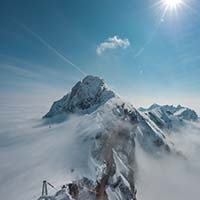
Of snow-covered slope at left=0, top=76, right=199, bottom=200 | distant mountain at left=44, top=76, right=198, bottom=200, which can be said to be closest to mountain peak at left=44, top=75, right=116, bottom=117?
distant mountain at left=44, top=76, right=198, bottom=200

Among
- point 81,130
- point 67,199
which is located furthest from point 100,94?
point 67,199

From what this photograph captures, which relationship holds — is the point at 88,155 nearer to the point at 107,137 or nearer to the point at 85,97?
the point at 107,137

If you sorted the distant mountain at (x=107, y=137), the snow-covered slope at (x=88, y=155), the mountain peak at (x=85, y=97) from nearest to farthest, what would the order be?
the snow-covered slope at (x=88, y=155)
the distant mountain at (x=107, y=137)
the mountain peak at (x=85, y=97)

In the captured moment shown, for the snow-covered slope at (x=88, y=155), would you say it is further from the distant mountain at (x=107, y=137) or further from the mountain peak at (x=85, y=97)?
the mountain peak at (x=85, y=97)

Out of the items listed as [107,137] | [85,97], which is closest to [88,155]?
[107,137]

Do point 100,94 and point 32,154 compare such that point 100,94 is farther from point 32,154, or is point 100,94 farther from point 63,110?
point 32,154

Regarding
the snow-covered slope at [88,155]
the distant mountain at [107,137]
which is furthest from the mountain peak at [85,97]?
the snow-covered slope at [88,155]

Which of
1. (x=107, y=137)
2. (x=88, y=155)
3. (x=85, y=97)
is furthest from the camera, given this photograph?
(x=85, y=97)

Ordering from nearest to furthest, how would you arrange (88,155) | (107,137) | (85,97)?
1. (88,155)
2. (107,137)
3. (85,97)

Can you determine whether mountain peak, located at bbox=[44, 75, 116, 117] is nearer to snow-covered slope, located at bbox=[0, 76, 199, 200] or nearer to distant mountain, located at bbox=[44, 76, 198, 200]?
distant mountain, located at bbox=[44, 76, 198, 200]
